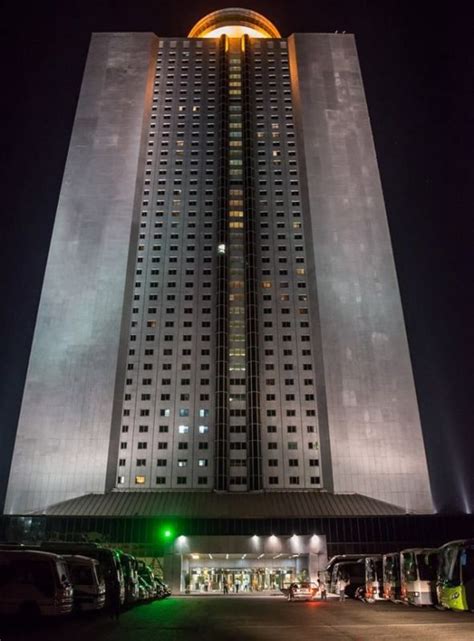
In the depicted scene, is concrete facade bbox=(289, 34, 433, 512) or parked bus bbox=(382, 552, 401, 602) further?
concrete facade bbox=(289, 34, 433, 512)

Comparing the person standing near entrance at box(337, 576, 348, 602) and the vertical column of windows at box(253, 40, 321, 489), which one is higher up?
the vertical column of windows at box(253, 40, 321, 489)

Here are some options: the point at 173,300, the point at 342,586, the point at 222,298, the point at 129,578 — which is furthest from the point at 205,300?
the point at 129,578

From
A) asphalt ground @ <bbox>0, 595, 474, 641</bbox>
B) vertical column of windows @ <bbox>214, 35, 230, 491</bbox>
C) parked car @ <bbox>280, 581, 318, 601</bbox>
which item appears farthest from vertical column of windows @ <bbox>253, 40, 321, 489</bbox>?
asphalt ground @ <bbox>0, 595, 474, 641</bbox>

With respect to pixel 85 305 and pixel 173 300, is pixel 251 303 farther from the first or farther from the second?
pixel 85 305

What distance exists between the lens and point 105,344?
61.5m

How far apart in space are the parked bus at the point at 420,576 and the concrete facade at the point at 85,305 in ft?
127

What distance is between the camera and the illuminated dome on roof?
101062 millimetres

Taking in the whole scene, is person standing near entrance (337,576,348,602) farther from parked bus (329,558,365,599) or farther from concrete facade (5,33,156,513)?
concrete facade (5,33,156,513)

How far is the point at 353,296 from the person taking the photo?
215 feet

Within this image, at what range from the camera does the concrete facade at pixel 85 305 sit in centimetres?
5744

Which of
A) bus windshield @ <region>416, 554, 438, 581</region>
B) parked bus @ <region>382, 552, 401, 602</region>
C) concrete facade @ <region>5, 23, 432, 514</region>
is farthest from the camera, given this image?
concrete facade @ <region>5, 23, 432, 514</region>

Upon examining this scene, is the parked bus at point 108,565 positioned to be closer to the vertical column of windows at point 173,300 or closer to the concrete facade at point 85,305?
the concrete facade at point 85,305

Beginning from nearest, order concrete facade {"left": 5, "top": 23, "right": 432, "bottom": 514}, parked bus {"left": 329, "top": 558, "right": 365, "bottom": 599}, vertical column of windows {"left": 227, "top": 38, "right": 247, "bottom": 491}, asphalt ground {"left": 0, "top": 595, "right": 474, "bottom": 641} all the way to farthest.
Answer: asphalt ground {"left": 0, "top": 595, "right": 474, "bottom": 641}, parked bus {"left": 329, "top": 558, "right": 365, "bottom": 599}, concrete facade {"left": 5, "top": 23, "right": 432, "bottom": 514}, vertical column of windows {"left": 227, "top": 38, "right": 247, "bottom": 491}

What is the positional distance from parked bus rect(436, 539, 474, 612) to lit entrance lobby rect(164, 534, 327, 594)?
31833 mm
